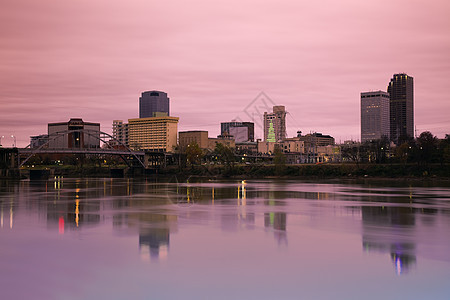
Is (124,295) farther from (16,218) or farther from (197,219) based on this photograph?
(16,218)

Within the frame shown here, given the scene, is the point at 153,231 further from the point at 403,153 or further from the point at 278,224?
the point at 403,153

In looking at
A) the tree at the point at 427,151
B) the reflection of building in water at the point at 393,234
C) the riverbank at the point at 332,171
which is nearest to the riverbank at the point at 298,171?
the riverbank at the point at 332,171

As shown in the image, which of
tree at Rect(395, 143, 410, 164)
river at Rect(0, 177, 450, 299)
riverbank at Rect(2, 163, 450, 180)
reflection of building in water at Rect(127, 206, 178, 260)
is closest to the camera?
river at Rect(0, 177, 450, 299)

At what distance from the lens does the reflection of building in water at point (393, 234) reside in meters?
17.5

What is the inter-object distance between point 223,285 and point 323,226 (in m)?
12.4

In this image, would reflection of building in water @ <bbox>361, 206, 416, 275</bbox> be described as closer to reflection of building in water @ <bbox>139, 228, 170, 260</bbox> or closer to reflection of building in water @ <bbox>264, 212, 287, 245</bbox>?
reflection of building in water @ <bbox>264, 212, 287, 245</bbox>

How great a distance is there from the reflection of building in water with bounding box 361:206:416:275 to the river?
0.15 feet

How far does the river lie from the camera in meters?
13.9

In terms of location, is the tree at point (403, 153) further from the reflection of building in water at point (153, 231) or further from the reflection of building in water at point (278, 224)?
the reflection of building in water at point (153, 231)

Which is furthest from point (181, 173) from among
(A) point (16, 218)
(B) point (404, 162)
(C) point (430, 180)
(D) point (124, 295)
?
(D) point (124, 295)

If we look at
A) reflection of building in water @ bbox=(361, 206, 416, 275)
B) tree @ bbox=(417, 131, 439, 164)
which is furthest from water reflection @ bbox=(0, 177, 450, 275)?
tree @ bbox=(417, 131, 439, 164)

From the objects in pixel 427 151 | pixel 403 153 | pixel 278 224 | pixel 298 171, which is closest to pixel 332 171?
pixel 298 171

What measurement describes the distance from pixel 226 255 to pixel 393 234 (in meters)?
9.05

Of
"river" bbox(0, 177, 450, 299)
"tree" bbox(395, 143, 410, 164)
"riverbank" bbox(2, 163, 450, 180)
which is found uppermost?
"tree" bbox(395, 143, 410, 164)
